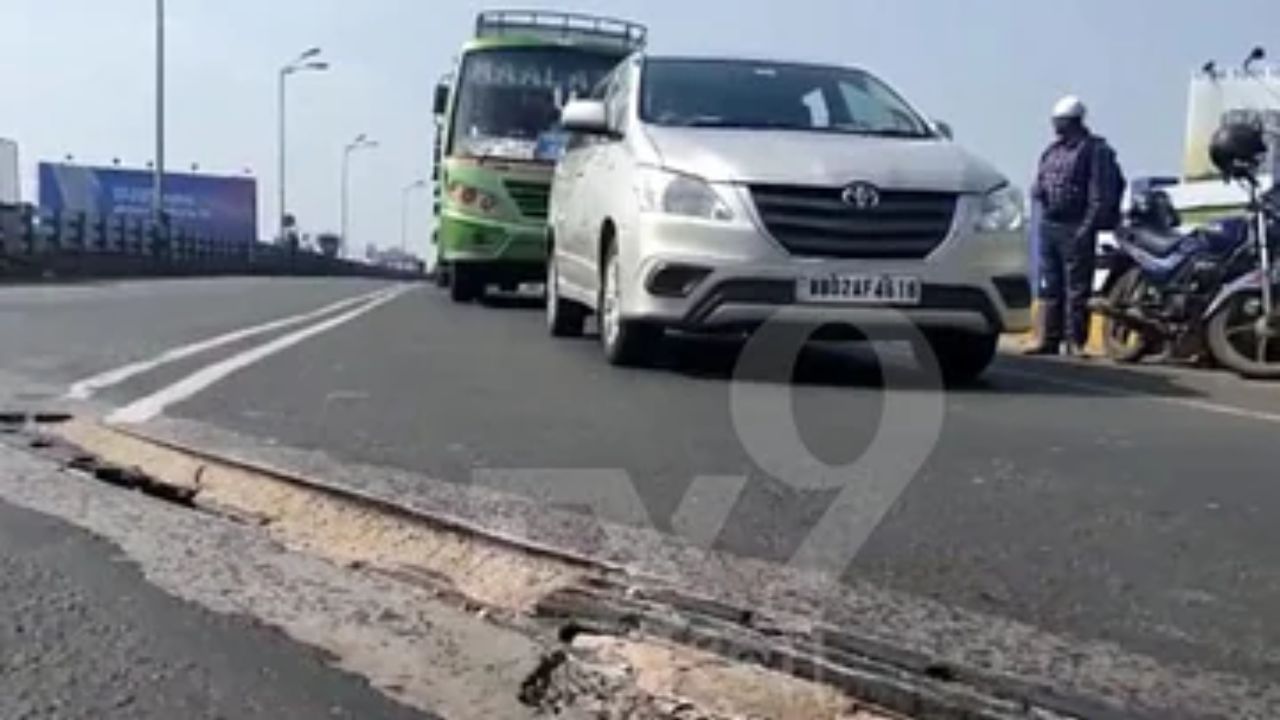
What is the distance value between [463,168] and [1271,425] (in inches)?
440

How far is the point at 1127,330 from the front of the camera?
11.4 metres

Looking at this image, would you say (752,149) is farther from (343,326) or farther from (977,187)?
(343,326)

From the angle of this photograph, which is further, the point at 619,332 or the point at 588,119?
the point at 588,119

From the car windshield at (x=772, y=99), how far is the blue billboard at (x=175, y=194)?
224 ft

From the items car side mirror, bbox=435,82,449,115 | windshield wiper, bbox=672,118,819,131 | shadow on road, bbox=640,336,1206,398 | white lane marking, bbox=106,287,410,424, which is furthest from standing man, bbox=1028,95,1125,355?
car side mirror, bbox=435,82,449,115

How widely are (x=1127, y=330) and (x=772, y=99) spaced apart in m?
3.38

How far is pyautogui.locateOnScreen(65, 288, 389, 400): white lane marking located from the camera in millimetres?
7367

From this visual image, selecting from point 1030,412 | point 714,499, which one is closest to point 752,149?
point 1030,412

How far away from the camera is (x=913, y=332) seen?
839cm

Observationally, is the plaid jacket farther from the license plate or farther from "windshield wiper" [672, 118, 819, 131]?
the license plate

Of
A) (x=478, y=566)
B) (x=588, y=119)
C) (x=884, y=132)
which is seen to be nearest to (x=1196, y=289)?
(x=884, y=132)

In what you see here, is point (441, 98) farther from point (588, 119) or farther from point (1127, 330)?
point (588, 119)

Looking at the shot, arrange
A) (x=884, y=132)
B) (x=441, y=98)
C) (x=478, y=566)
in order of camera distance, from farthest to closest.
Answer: (x=441, y=98), (x=884, y=132), (x=478, y=566)

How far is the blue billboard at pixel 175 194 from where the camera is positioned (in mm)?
77750
